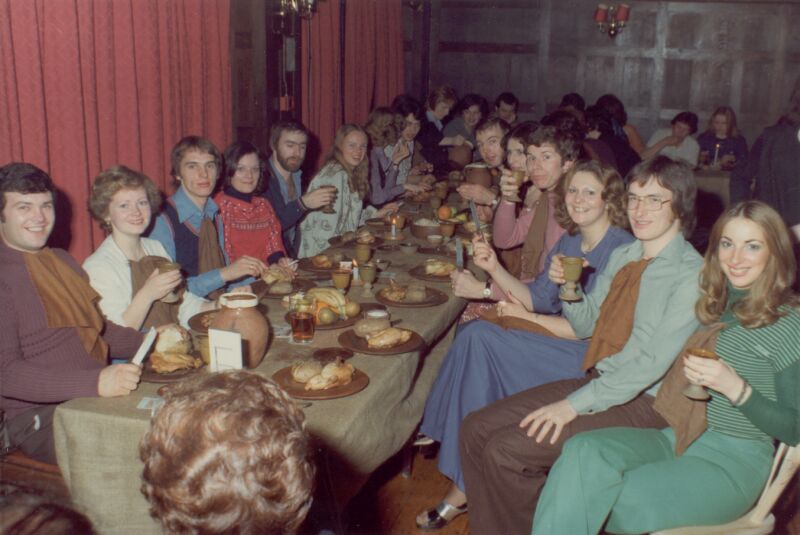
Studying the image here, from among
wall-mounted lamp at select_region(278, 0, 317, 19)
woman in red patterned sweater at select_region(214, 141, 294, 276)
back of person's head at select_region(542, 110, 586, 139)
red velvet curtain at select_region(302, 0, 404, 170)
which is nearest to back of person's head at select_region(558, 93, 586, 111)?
red velvet curtain at select_region(302, 0, 404, 170)

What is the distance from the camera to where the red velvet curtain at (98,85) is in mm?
2998

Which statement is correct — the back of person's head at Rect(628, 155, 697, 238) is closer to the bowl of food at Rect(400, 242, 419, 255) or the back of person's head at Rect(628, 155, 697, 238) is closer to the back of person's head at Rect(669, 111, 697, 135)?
the bowl of food at Rect(400, 242, 419, 255)

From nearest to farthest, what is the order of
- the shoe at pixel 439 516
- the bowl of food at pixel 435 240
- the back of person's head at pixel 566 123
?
the shoe at pixel 439 516, the back of person's head at pixel 566 123, the bowl of food at pixel 435 240

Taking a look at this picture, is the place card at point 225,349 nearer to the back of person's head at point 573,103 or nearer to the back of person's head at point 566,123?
the back of person's head at point 566,123

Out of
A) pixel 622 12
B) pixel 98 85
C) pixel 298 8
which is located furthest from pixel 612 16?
pixel 98 85

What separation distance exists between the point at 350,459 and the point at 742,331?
1209mm

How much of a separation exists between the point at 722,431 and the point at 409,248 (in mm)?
2014

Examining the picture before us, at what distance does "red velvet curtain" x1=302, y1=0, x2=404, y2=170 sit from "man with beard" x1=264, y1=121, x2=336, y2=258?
1.62 meters

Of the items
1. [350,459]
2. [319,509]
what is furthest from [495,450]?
[319,509]

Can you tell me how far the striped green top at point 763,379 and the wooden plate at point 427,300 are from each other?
113cm

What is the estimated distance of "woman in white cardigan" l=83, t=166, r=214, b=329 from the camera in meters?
2.45

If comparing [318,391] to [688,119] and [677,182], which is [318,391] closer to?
[677,182]

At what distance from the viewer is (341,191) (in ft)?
15.1

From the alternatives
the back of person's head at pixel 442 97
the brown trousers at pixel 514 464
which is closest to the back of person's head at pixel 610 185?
the brown trousers at pixel 514 464
